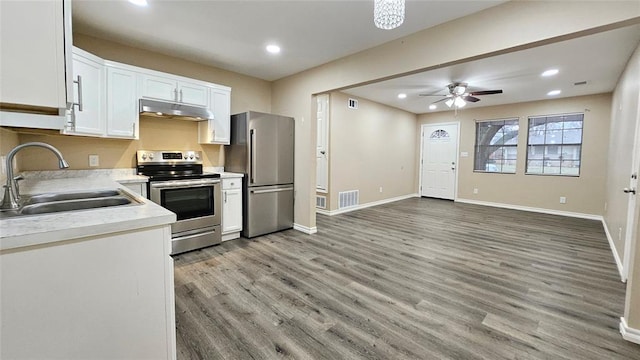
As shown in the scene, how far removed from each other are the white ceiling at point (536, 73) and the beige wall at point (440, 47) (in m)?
1.34

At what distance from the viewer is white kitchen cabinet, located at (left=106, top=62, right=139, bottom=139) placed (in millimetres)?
2975

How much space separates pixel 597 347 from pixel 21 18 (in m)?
3.48

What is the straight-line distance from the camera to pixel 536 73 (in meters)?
4.17

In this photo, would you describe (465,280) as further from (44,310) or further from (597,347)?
(44,310)

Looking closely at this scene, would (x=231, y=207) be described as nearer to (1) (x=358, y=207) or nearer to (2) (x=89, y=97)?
(2) (x=89, y=97)

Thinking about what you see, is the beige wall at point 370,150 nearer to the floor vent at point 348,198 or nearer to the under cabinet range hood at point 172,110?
the floor vent at point 348,198

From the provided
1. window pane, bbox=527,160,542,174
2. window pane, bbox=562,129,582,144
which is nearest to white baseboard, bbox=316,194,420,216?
window pane, bbox=527,160,542,174

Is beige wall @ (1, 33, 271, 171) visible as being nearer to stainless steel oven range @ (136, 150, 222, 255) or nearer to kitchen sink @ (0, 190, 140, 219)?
stainless steel oven range @ (136, 150, 222, 255)

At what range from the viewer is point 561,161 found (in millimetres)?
5914

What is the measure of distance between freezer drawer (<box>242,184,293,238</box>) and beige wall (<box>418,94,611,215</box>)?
203 inches

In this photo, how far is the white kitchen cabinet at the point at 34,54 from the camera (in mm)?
983

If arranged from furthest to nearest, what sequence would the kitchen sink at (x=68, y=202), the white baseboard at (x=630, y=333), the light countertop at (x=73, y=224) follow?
the white baseboard at (x=630, y=333) → the kitchen sink at (x=68, y=202) → the light countertop at (x=73, y=224)

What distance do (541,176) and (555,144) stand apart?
29.2 inches

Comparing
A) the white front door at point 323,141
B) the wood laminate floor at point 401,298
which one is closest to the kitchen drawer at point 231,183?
the wood laminate floor at point 401,298
